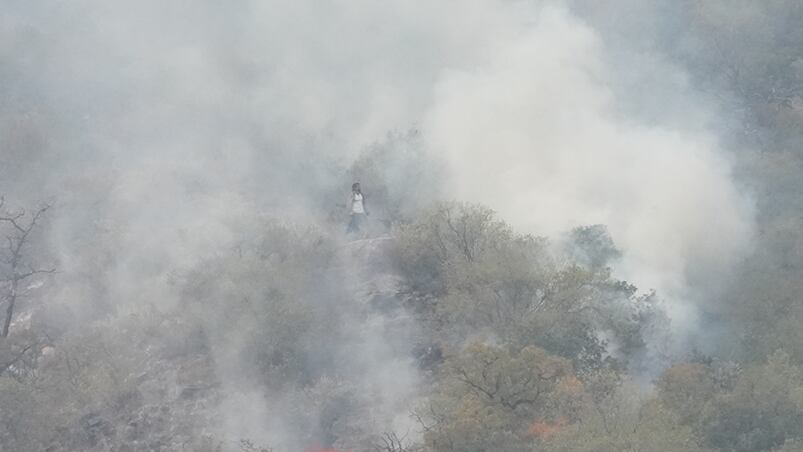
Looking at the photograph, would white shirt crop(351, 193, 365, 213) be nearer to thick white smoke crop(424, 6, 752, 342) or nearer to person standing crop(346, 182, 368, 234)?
person standing crop(346, 182, 368, 234)

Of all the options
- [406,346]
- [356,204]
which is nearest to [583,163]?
[356,204]

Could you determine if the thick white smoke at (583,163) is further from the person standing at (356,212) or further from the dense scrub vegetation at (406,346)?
the person standing at (356,212)

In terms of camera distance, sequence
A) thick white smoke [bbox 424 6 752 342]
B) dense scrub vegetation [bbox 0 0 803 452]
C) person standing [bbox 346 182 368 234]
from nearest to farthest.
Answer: dense scrub vegetation [bbox 0 0 803 452]
thick white smoke [bbox 424 6 752 342]
person standing [bbox 346 182 368 234]

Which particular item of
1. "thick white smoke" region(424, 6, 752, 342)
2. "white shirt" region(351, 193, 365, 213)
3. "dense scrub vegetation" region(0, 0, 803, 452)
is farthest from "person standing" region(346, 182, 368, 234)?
"thick white smoke" region(424, 6, 752, 342)

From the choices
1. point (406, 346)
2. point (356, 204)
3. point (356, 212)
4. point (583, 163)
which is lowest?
point (406, 346)

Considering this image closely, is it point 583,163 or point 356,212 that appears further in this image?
point 356,212

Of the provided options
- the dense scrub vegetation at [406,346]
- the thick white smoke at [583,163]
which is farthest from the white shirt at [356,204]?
the thick white smoke at [583,163]

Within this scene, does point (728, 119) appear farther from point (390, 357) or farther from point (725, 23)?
point (390, 357)

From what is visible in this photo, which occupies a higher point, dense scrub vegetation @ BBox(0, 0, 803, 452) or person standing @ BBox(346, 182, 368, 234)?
person standing @ BBox(346, 182, 368, 234)

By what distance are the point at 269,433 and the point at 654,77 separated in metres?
19.5

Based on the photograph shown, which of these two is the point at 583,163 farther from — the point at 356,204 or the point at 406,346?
the point at 406,346

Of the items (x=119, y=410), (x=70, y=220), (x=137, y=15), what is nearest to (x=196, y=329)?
(x=119, y=410)

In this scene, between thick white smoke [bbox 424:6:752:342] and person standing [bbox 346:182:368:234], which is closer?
thick white smoke [bbox 424:6:752:342]

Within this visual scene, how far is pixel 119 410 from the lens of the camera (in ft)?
74.1
